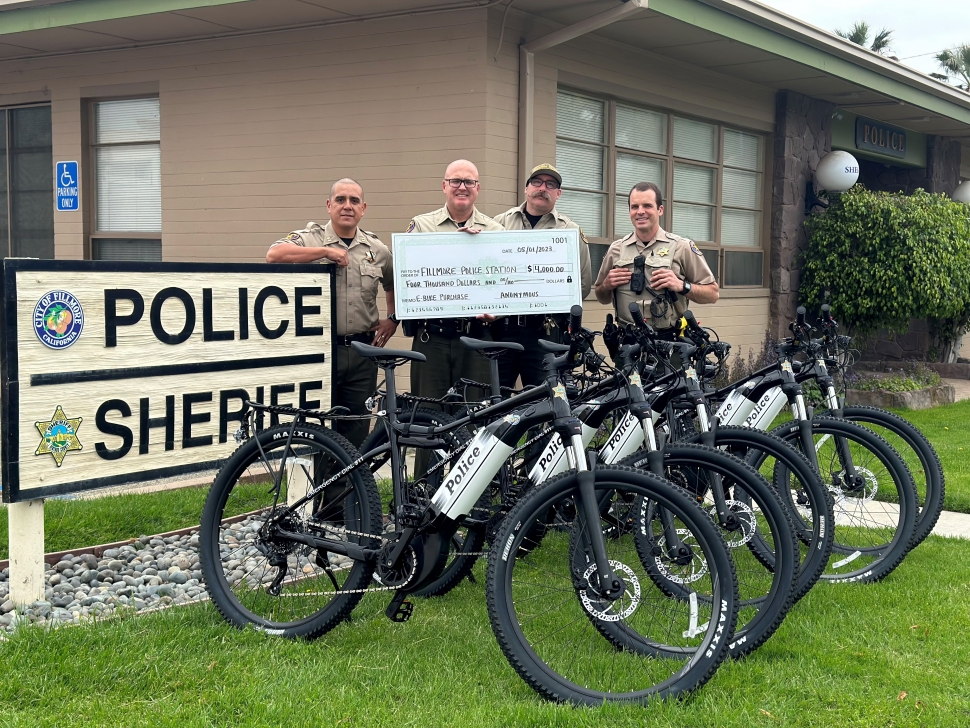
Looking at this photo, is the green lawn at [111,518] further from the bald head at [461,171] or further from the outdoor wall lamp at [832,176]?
the outdoor wall lamp at [832,176]

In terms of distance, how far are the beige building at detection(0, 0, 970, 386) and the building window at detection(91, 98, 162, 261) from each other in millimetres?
22

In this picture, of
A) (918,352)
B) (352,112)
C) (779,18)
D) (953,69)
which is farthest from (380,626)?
(953,69)

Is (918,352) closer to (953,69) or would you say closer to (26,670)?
(26,670)

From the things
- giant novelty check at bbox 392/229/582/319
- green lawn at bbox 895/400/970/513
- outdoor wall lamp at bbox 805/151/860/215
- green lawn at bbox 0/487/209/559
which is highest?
outdoor wall lamp at bbox 805/151/860/215

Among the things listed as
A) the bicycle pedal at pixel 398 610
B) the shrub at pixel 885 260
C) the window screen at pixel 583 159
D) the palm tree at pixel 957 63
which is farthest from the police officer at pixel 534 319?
the palm tree at pixel 957 63

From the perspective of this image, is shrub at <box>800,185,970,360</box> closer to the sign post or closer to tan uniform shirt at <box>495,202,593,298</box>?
tan uniform shirt at <box>495,202,593,298</box>

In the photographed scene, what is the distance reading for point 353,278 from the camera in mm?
5430

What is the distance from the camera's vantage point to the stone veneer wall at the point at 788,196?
11.9 meters

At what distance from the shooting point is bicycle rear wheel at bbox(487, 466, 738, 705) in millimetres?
3301

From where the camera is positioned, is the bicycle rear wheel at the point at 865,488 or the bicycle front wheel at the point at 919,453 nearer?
the bicycle rear wheel at the point at 865,488

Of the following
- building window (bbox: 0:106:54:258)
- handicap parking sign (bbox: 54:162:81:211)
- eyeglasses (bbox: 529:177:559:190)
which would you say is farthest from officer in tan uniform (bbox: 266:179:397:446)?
building window (bbox: 0:106:54:258)

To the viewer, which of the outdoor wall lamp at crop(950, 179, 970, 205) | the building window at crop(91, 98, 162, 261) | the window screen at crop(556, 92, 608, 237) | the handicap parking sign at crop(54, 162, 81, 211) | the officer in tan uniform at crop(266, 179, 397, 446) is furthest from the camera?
the outdoor wall lamp at crop(950, 179, 970, 205)

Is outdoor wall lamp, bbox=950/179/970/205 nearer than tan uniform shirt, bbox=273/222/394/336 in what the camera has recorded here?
No

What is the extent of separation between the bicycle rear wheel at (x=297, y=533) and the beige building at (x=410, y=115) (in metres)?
4.32
